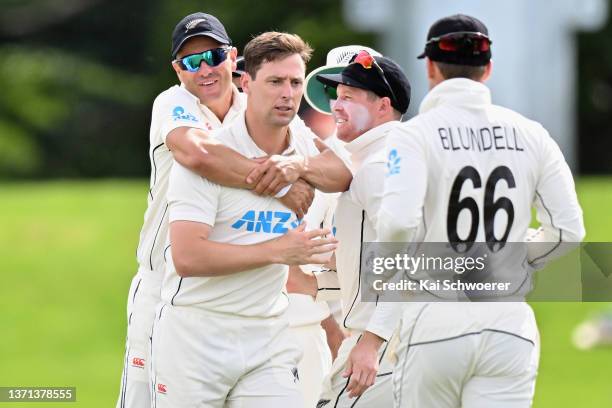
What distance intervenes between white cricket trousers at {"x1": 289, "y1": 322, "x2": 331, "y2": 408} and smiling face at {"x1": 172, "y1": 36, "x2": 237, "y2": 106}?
1.13 metres

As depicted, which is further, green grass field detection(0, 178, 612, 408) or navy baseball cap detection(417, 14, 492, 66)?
green grass field detection(0, 178, 612, 408)

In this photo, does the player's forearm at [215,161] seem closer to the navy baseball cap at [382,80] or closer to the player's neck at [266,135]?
the player's neck at [266,135]

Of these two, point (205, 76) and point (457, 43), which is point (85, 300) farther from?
point (457, 43)

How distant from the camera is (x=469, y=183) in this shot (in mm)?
5270

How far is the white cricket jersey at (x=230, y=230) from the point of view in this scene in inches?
227

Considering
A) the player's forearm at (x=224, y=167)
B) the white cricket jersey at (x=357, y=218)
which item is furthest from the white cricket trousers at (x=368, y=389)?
the player's forearm at (x=224, y=167)

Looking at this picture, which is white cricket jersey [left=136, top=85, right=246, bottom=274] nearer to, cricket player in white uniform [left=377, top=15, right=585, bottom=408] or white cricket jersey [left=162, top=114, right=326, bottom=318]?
white cricket jersey [left=162, top=114, right=326, bottom=318]

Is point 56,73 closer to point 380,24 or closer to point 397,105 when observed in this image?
point 380,24

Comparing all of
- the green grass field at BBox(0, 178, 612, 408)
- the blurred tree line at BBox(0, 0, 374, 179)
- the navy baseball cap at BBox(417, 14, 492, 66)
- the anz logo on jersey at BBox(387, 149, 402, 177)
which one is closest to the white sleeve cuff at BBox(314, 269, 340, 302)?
the anz logo on jersey at BBox(387, 149, 402, 177)

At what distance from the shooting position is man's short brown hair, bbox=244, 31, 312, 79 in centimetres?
588

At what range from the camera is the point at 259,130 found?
596cm

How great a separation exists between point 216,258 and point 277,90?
0.75 meters

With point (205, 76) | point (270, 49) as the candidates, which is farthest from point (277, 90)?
point (205, 76)

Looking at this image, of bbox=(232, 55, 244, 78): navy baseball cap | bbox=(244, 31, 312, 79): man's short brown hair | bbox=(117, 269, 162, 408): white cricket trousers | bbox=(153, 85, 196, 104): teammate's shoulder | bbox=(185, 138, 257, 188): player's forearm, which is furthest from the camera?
bbox=(232, 55, 244, 78): navy baseball cap
